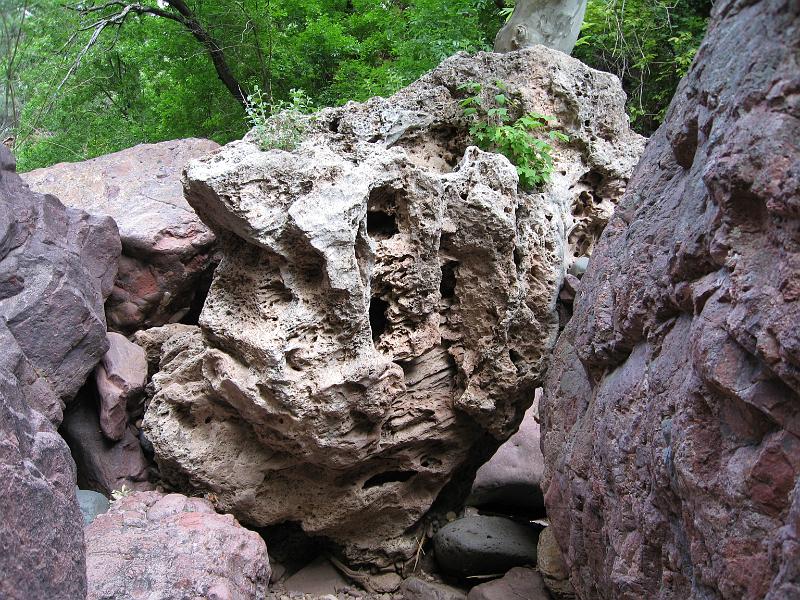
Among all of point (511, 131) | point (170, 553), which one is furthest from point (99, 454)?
point (511, 131)

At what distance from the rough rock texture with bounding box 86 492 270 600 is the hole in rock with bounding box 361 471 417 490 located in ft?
3.94

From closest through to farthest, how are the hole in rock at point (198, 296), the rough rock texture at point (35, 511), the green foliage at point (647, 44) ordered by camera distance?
the rough rock texture at point (35, 511) → the hole in rock at point (198, 296) → the green foliage at point (647, 44)

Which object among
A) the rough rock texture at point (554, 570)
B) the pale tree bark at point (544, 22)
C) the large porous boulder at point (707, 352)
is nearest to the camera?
the large porous boulder at point (707, 352)

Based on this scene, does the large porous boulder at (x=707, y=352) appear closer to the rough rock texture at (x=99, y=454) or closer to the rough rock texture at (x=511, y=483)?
the rough rock texture at (x=511, y=483)

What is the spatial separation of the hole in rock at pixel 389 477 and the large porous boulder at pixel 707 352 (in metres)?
1.53

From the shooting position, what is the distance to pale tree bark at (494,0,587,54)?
711 centimetres

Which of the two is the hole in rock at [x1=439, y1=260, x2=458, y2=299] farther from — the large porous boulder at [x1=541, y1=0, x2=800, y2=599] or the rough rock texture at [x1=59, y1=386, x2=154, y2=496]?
the rough rock texture at [x1=59, y1=386, x2=154, y2=496]

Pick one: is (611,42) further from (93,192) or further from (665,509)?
(665,509)

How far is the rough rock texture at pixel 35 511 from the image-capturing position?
199cm

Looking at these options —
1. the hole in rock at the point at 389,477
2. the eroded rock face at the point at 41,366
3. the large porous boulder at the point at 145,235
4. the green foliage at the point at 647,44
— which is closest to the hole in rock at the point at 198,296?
the large porous boulder at the point at 145,235

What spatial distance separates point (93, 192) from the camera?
6.62 metres

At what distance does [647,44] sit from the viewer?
29.6 feet

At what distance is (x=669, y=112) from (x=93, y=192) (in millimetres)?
4910

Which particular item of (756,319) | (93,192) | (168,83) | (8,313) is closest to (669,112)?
(756,319)
